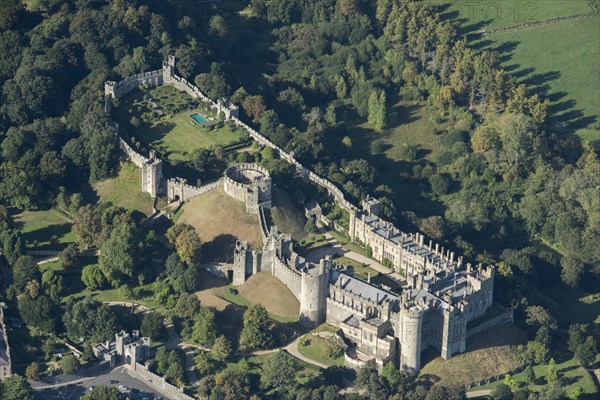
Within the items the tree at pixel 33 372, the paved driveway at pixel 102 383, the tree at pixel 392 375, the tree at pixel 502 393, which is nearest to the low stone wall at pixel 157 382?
the paved driveway at pixel 102 383

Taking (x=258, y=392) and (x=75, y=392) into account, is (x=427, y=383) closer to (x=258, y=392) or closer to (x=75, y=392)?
(x=258, y=392)

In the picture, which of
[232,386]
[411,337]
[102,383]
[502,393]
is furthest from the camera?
[411,337]

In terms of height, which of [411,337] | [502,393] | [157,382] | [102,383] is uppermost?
[411,337]

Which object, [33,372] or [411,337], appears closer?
[33,372]

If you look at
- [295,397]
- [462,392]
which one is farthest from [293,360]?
[462,392]

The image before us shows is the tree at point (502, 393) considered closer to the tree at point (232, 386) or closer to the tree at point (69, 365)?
the tree at point (232, 386)

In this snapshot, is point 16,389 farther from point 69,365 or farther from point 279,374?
point 279,374

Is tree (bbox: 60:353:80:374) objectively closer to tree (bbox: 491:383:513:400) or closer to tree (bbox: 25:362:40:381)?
tree (bbox: 25:362:40:381)

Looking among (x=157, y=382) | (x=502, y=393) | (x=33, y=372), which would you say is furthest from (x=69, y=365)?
(x=502, y=393)
